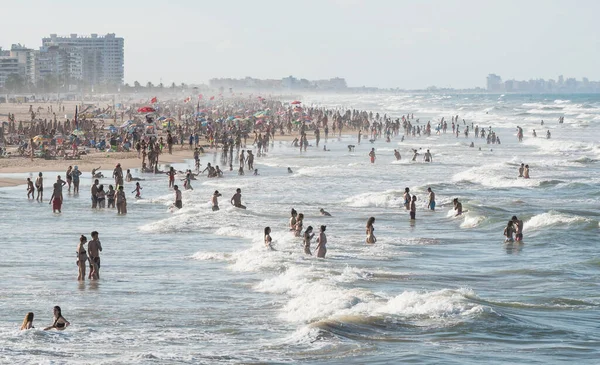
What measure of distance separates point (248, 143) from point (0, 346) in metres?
55.4

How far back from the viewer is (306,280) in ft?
70.1

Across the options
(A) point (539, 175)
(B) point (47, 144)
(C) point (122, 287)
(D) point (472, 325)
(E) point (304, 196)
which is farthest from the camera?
(B) point (47, 144)

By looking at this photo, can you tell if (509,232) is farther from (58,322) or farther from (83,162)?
(83,162)

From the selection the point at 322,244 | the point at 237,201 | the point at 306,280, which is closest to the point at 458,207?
the point at 237,201

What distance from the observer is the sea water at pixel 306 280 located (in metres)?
16.2

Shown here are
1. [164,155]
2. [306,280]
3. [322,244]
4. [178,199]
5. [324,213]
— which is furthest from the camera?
[164,155]

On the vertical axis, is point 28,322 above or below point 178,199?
below

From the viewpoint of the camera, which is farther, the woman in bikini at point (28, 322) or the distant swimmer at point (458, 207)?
the distant swimmer at point (458, 207)

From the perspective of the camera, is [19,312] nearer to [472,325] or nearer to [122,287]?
[122,287]

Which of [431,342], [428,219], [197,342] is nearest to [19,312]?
[197,342]

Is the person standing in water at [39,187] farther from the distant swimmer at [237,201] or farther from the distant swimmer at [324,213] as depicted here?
the distant swimmer at [324,213]

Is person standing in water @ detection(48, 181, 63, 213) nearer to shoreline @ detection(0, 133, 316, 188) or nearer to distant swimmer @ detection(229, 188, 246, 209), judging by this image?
distant swimmer @ detection(229, 188, 246, 209)

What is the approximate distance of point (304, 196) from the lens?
3928cm

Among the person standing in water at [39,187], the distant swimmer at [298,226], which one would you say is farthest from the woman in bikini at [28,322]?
the person standing in water at [39,187]
